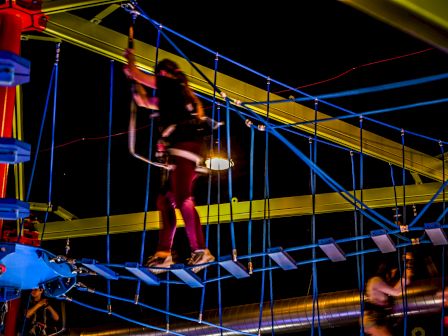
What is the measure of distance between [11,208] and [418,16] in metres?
2.38

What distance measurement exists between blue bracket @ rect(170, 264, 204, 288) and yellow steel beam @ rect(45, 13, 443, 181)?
123 centimetres

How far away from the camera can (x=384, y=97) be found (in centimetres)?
587

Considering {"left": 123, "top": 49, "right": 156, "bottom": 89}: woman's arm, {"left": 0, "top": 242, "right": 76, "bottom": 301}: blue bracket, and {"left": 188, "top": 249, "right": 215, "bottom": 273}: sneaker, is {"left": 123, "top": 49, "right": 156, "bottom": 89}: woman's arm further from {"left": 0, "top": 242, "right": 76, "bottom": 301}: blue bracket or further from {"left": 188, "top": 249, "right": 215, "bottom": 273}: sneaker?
{"left": 0, "top": 242, "right": 76, "bottom": 301}: blue bracket

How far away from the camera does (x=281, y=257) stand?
3.55 metres

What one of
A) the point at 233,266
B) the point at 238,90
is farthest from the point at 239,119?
the point at 233,266

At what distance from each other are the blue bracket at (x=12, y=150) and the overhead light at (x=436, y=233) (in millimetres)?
2070

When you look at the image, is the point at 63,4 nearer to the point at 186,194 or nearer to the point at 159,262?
the point at 186,194

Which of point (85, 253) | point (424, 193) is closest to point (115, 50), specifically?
point (424, 193)

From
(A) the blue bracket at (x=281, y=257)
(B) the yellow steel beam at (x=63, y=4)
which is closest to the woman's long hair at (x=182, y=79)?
(B) the yellow steel beam at (x=63, y=4)

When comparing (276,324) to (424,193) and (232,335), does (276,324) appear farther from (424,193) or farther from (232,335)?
(424,193)

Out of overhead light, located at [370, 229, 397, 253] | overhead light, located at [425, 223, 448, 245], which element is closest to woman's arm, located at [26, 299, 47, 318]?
overhead light, located at [370, 229, 397, 253]

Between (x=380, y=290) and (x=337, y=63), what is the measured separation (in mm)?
2133

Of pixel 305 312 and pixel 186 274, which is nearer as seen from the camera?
pixel 186 274

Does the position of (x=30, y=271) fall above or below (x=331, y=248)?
below
